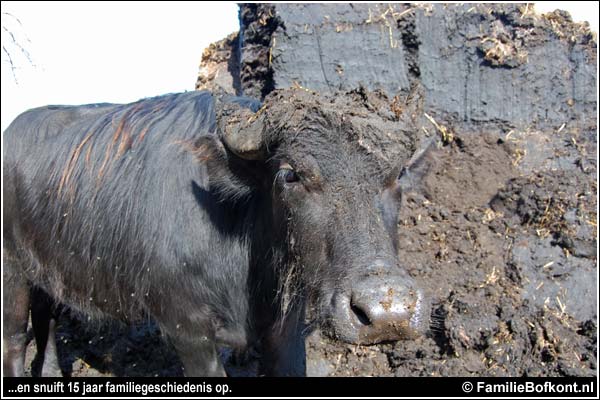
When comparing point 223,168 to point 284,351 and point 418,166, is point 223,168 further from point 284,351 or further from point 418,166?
point 284,351

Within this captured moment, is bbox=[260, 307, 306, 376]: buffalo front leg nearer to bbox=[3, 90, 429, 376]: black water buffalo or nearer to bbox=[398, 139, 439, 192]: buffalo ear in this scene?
bbox=[3, 90, 429, 376]: black water buffalo

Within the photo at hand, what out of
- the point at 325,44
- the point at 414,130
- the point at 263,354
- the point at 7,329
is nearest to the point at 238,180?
the point at 414,130

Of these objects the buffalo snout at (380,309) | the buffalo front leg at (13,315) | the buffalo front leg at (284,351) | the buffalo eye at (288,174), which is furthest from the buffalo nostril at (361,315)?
the buffalo front leg at (13,315)

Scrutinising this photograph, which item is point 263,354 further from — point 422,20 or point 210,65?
point 210,65

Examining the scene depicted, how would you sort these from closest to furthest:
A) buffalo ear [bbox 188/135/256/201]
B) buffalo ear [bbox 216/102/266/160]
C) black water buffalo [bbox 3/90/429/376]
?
1. black water buffalo [bbox 3/90/429/376]
2. buffalo ear [bbox 216/102/266/160]
3. buffalo ear [bbox 188/135/256/201]

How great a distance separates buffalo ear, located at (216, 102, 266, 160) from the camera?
3.72 meters

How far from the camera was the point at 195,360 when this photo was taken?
14.8ft

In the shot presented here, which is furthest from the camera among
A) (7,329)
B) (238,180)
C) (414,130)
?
(7,329)

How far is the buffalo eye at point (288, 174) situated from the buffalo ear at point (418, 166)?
3.19 ft

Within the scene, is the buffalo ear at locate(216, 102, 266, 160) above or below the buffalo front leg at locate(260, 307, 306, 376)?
above

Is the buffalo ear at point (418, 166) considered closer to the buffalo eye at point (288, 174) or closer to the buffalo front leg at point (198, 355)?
the buffalo eye at point (288, 174)

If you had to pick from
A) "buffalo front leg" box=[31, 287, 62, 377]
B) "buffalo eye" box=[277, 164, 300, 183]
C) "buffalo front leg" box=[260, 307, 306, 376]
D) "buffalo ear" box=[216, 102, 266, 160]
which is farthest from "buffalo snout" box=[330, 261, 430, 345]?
"buffalo front leg" box=[31, 287, 62, 377]

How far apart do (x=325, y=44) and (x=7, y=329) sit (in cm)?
572

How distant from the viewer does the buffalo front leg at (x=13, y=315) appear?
573cm
